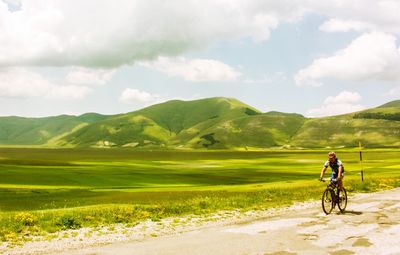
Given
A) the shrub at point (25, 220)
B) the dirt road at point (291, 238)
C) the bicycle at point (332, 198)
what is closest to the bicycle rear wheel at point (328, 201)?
the bicycle at point (332, 198)

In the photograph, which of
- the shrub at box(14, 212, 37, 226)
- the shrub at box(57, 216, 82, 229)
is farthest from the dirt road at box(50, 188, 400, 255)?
the shrub at box(14, 212, 37, 226)

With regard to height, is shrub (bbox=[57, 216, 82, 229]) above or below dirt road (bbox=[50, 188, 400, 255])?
above

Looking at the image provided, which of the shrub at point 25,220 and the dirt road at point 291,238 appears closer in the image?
the dirt road at point 291,238

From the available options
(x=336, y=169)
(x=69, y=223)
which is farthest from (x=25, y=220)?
(x=336, y=169)

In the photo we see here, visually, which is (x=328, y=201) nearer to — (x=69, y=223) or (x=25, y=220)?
(x=69, y=223)

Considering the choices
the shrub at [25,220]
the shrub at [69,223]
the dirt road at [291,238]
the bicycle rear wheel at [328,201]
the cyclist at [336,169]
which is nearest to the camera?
the dirt road at [291,238]

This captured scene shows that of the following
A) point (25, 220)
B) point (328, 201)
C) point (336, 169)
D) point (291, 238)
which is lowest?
point (291, 238)

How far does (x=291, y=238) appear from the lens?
1631 cm

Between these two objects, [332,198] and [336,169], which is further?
[336,169]

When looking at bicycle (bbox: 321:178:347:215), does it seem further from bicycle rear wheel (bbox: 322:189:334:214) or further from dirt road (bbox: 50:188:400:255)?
dirt road (bbox: 50:188:400:255)

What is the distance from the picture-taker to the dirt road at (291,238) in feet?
47.1

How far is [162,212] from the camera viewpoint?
80.7 feet

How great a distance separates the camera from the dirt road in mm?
14367

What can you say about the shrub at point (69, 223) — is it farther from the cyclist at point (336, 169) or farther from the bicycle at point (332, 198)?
the cyclist at point (336, 169)
